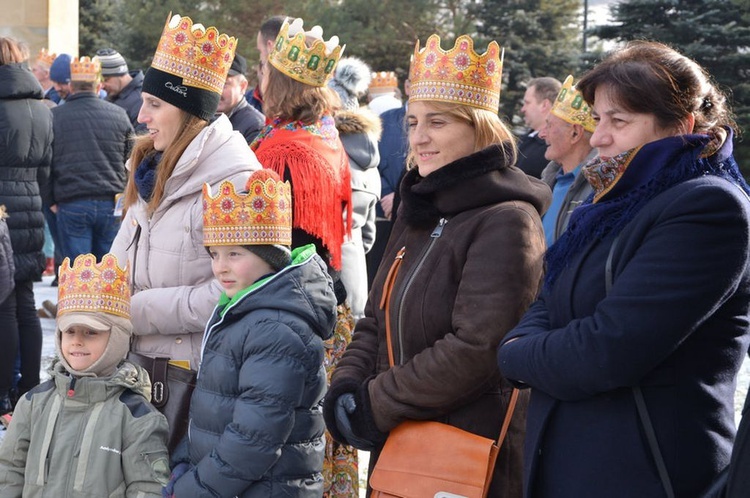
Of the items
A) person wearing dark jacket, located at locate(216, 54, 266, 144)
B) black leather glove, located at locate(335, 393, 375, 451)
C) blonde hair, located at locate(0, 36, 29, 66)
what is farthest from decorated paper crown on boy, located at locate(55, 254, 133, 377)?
blonde hair, located at locate(0, 36, 29, 66)

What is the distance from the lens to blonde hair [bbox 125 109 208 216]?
3.93 m

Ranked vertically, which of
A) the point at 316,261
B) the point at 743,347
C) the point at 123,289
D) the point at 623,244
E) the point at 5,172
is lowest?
the point at 5,172

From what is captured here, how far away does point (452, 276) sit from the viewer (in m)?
3.05

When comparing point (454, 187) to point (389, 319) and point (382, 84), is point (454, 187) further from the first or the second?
point (382, 84)

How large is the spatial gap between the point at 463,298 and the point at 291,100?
6.02 feet

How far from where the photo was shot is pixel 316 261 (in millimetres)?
3736

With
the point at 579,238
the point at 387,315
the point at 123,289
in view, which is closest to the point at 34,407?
the point at 123,289

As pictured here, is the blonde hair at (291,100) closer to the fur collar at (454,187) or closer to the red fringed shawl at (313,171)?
the red fringed shawl at (313,171)

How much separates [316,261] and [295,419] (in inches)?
22.1

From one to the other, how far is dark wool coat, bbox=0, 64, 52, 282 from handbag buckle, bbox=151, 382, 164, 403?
2986mm

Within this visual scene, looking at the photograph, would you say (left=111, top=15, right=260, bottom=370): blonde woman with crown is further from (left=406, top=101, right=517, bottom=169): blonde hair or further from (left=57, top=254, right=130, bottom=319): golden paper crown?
(left=406, top=101, right=517, bottom=169): blonde hair

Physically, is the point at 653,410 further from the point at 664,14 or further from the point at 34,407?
the point at 664,14

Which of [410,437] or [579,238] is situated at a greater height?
[579,238]

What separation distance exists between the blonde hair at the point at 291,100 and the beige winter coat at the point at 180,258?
58 cm
